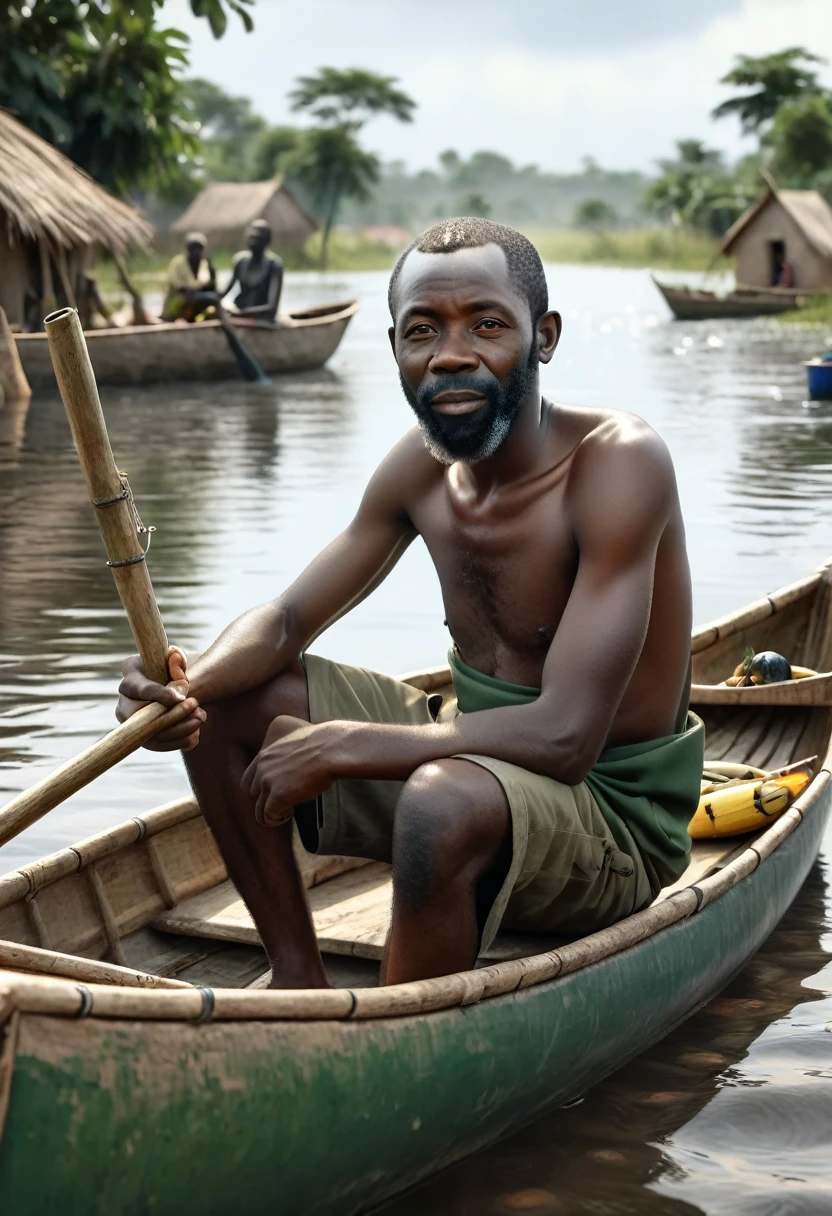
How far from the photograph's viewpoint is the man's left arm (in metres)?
2.86

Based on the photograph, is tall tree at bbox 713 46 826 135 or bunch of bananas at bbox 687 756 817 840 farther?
tall tree at bbox 713 46 826 135

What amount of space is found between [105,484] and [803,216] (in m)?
31.9

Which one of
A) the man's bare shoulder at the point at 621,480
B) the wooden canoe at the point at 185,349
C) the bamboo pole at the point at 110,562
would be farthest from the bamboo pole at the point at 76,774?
the wooden canoe at the point at 185,349

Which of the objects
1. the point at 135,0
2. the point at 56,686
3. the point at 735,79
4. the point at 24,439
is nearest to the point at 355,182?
the point at 735,79

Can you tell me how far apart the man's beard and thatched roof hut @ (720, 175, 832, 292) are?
99.5 feet

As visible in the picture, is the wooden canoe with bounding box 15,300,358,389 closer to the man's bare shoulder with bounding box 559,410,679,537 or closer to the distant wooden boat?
the distant wooden boat

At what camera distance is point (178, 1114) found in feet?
7.52

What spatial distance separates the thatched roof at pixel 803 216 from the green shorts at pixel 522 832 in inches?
1178

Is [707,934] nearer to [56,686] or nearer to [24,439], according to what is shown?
[56,686]

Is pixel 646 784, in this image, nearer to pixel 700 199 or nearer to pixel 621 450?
pixel 621 450

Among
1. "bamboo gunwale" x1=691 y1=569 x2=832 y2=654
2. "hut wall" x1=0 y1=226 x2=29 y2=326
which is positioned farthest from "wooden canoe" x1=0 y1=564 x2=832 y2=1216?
"hut wall" x1=0 y1=226 x2=29 y2=326

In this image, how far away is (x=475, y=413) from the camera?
304 cm

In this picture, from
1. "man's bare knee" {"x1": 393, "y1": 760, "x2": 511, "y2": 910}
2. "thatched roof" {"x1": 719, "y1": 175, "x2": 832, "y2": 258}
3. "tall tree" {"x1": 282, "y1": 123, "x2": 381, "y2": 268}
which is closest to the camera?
"man's bare knee" {"x1": 393, "y1": 760, "x2": 511, "y2": 910}

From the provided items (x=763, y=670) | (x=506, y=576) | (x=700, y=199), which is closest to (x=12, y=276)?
(x=763, y=670)
